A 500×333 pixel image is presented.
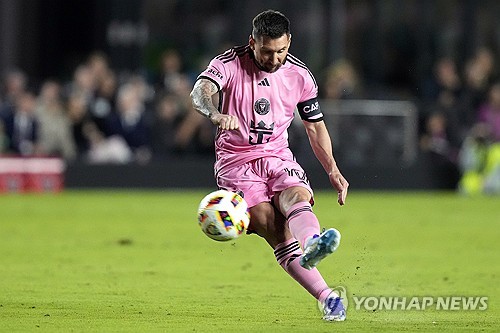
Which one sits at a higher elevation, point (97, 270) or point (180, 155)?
point (97, 270)

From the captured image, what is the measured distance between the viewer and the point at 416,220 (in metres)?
18.5

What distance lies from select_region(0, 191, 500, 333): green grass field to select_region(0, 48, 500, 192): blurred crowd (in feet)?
6.03

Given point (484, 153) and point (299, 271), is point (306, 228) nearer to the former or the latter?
point (299, 271)

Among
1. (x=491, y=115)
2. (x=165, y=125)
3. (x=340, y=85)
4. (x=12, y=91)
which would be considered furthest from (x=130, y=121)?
(x=491, y=115)

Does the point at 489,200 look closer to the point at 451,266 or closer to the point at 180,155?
the point at 180,155

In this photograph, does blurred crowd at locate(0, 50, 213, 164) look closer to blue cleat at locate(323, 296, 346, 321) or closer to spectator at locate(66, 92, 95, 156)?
spectator at locate(66, 92, 95, 156)

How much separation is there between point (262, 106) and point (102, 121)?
14435mm

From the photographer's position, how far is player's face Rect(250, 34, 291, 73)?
27.7ft

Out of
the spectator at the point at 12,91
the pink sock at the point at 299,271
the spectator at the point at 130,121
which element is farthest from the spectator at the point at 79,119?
the pink sock at the point at 299,271

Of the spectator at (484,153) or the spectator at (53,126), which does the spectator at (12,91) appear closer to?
the spectator at (53,126)

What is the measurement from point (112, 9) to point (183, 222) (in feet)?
36.5

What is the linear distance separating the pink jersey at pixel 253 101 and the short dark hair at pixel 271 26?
1.39ft

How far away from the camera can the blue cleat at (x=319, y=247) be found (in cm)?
781

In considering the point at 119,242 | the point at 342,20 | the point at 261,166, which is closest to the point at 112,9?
the point at 342,20
